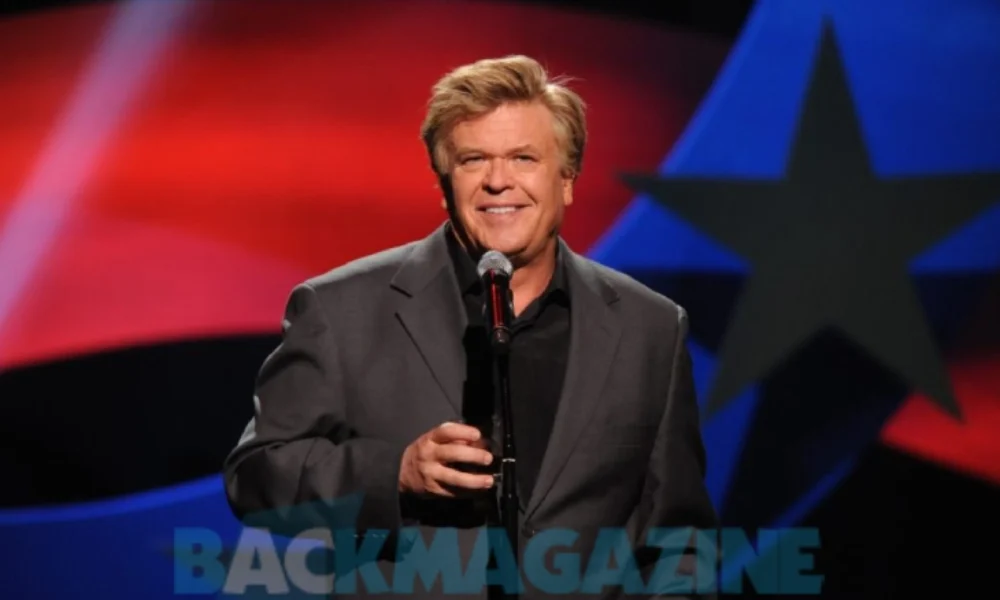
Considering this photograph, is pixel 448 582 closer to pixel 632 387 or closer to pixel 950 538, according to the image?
pixel 632 387

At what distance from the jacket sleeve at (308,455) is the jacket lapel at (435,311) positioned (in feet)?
0.45

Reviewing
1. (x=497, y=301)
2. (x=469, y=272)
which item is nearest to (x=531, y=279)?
(x=469, y=272)

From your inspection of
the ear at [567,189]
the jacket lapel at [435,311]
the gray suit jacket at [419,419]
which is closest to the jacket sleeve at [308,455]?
the gray suit jacket at [419,419]

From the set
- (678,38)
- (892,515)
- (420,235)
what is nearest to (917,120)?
(678,38)

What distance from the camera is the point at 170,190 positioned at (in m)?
2.94

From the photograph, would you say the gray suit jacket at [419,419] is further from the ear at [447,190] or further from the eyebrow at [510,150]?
the eyebrow at [510,150]

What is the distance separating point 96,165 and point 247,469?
50.3 inches

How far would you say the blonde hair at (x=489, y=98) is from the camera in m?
2.05

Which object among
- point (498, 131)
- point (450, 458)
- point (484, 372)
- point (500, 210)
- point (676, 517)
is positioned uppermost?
point (498, 131)

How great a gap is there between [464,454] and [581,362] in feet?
1.78

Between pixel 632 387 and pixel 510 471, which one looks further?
pixel 632 387

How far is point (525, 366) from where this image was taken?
6.95 ft

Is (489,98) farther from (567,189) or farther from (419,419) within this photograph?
(419,419)

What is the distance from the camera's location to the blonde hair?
205 centimetres
